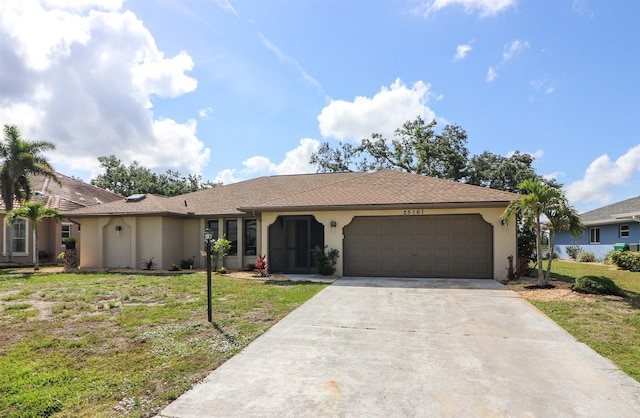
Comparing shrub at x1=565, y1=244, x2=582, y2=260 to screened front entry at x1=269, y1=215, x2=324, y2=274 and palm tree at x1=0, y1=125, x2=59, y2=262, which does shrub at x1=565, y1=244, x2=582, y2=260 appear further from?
palm tree at x1=0, y1=125, x2=59, y2=262

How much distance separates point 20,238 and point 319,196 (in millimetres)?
16973

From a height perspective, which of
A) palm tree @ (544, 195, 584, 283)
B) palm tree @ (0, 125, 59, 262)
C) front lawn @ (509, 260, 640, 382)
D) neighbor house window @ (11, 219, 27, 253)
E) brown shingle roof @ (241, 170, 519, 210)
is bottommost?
front lawn @ (509, 260, 640, 382)

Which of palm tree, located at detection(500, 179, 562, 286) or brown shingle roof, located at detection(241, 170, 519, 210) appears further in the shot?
brown shingle roof, located at detection(241, 170, 519, 210)

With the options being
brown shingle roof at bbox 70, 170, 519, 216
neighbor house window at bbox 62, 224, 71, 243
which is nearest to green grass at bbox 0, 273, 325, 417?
brown shingle roof at bbox 70, 170, 519, 216

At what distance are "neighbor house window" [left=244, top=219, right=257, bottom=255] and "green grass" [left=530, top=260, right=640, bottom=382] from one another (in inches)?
429

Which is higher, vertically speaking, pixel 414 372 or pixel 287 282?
pixel 414 372

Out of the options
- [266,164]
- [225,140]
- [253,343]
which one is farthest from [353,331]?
[266,164]

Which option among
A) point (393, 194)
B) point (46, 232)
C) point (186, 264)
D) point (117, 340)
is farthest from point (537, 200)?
point (46, 232)

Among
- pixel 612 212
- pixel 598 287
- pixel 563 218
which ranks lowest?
pixel 598 287

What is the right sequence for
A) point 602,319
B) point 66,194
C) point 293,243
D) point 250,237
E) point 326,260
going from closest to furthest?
point 602,319, point 326,260, point 293,243, point 250,237, point 66,194

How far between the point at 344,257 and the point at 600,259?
1933 centimetres

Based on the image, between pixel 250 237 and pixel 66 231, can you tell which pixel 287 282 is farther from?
pixel 66 231

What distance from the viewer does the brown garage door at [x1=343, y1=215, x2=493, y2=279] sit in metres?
12.1

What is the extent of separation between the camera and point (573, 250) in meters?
24.3
